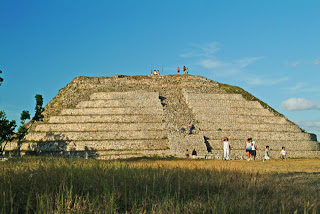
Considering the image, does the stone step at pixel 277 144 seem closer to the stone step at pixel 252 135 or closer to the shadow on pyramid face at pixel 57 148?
the stone step at pixel 252 135

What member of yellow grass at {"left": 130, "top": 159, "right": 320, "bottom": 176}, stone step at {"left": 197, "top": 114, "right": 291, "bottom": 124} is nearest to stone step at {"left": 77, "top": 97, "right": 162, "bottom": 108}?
stone step at {"left": 197, "top": 114, "right": 291, "bottom": 124}

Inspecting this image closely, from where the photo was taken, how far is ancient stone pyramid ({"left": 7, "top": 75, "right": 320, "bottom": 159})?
129 feet

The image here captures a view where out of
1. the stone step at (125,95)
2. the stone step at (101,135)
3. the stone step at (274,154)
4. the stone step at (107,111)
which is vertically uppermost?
the stone step at (125,95)

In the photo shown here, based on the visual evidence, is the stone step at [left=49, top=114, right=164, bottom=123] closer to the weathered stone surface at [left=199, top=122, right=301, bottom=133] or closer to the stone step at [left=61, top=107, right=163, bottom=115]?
the stone step at [left=61, top=107, right=163, bottom=115]

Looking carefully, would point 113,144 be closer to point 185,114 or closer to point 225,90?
point 185,114

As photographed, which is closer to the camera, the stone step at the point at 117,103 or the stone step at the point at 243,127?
the stone step at the point at 243,127

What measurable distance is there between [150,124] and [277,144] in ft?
62.7

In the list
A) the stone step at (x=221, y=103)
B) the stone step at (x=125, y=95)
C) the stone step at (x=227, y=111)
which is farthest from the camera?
the stone step at (x=221, y=103)

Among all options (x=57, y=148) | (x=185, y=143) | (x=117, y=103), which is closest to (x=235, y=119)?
(x=185, y=143)

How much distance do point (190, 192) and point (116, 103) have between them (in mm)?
42622

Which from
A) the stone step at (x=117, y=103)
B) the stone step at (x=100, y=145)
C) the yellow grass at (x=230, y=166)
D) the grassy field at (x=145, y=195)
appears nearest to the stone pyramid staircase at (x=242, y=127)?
the stone step at (x=117, y=103)

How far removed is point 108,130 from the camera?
42.2 metres

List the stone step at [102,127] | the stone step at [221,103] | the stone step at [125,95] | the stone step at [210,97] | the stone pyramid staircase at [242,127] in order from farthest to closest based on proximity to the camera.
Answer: the stone step at [210,97]
the stone step at [221,103]
the stone step at [125,95]
the stone step at [102,127]
the stone pyramid staircase at [242,127]

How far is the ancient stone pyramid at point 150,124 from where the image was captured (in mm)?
39344
